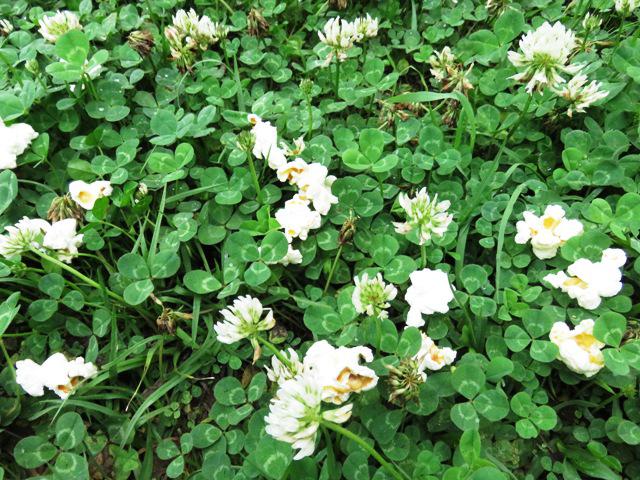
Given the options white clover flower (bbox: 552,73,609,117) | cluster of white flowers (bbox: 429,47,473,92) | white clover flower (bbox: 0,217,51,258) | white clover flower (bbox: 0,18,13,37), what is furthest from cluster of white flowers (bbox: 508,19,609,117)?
white clover flower (bbox: 0,18,13,37)

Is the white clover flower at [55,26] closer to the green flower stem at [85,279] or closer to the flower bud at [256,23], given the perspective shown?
the flower bud at [256,23]

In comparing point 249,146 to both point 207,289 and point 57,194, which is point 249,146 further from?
point 57,194

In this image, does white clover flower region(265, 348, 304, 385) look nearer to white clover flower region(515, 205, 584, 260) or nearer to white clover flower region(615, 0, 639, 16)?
white clover flower region(515, 205, 584, 260)

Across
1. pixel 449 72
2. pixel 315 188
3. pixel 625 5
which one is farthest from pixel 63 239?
pixel 625 5

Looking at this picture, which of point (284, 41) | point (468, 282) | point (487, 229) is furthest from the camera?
point (284, 41)

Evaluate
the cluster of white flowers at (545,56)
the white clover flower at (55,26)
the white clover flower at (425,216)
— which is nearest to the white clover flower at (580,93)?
the cluster of white flowers at (545,56)

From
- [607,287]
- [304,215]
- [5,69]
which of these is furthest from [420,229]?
[5,69]
